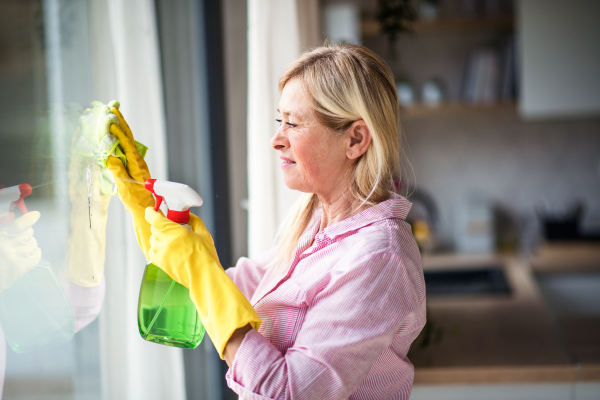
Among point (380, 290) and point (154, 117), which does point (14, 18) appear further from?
point (380, 290)

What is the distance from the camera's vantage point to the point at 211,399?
1.34m

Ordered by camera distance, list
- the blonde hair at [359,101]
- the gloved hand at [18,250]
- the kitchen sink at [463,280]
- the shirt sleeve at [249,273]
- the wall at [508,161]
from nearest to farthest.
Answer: the gloved hand at [18,250], the blonde hair at [359,101], the shirt sleeve at [249,273], the kitchen sink at [463,280], the wall at [508,161]

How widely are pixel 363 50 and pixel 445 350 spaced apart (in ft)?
3.79

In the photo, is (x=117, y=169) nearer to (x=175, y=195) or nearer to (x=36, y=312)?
(x=175, y=195)

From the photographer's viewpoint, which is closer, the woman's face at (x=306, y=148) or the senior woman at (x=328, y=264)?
the senior woman at (x=328, y=264)

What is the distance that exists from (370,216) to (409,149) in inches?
39.5

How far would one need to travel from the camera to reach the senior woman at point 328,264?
69 centimetres

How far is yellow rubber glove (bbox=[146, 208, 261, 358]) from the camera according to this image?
69 centimetres

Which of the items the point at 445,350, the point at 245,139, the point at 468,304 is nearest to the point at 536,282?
the point at 468,304

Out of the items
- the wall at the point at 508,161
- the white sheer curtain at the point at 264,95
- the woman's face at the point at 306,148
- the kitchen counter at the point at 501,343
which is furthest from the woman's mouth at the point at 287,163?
the wall at the point at 508,161

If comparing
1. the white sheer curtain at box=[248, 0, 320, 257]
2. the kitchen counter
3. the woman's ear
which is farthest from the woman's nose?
the kitchen counter

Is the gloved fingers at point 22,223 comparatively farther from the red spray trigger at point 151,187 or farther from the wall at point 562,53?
the wall at point 562,53

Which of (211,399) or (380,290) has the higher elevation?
(380,290)

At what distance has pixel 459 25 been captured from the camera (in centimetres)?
287
